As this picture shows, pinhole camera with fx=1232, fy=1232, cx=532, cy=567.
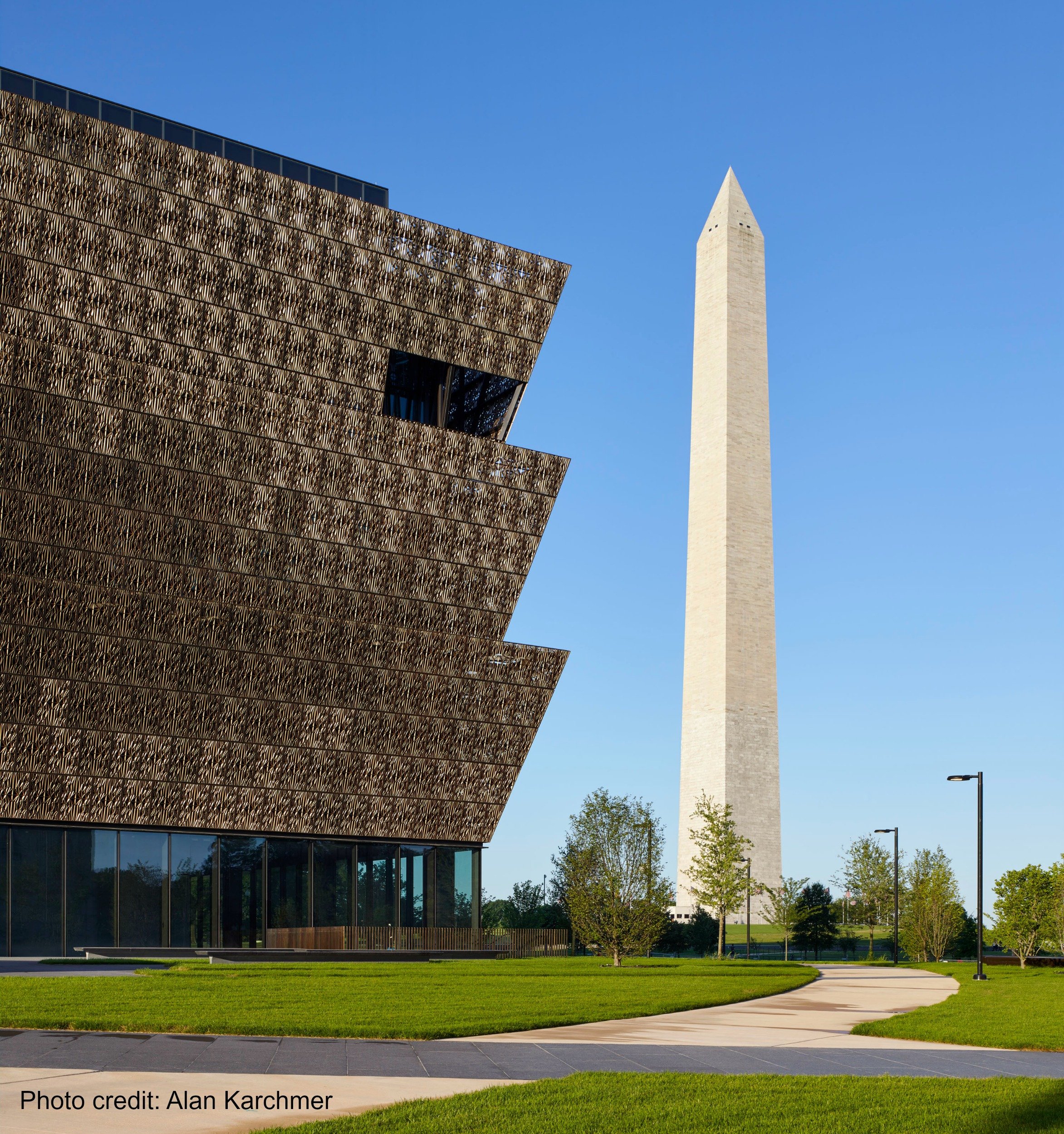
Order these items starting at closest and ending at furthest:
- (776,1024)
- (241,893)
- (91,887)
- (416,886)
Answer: (776,1024) < (91,887) < (241,893) < (416,886)

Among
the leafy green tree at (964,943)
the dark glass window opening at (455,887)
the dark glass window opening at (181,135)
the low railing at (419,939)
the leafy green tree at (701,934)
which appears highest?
the dark glass window opening at (181,135)

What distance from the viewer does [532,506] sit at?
167 ft

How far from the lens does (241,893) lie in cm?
4756

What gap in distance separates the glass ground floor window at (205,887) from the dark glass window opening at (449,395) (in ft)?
59.3

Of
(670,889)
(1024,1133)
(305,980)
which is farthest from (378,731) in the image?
(1024,1133)

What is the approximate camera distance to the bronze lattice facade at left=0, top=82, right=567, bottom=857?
40.8m

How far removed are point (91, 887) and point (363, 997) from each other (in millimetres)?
26499

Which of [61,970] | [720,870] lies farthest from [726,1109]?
[720,870]

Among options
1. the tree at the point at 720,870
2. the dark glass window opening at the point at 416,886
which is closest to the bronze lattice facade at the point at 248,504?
the dark glass window opening at the point at 416,886

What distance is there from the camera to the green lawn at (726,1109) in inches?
368

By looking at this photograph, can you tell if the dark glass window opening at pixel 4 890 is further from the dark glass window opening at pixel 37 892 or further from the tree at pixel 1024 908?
the tree at pixel 1024 908

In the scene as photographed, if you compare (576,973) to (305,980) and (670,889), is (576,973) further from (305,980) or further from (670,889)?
(670,889)

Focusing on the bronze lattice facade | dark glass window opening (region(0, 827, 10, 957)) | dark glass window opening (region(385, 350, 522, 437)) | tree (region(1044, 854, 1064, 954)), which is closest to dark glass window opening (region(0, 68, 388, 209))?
the bronze lattice facade

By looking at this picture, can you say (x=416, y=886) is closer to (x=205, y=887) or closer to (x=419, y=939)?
(x=419, y=939)
